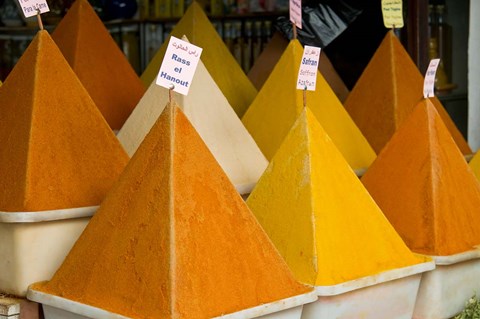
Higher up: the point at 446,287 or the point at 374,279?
the point at 374,279

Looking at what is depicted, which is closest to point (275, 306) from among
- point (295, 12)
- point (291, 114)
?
point (291, 114)

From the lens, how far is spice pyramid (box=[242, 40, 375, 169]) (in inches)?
97.8

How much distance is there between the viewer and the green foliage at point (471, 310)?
2119 millimetres

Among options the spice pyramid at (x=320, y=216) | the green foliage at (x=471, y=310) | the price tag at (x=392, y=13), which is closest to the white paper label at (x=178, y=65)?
the spice pyramid at (x=320, y=216)

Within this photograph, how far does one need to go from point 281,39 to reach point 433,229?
3.86 feet

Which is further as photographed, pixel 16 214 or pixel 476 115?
pixel 476 115

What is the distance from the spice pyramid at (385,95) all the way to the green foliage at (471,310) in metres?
0.71

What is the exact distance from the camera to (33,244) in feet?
6.25

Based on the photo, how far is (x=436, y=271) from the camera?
209cm

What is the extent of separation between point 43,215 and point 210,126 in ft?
1.62

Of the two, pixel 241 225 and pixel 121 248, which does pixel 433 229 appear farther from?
pixel 121 248

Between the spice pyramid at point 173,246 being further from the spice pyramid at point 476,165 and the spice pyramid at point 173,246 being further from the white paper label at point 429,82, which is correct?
the spice pyramid at point 476,165

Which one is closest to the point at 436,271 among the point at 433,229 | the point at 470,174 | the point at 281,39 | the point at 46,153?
the point at 433,229

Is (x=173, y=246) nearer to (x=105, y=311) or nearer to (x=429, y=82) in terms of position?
(x=105, y=311)
